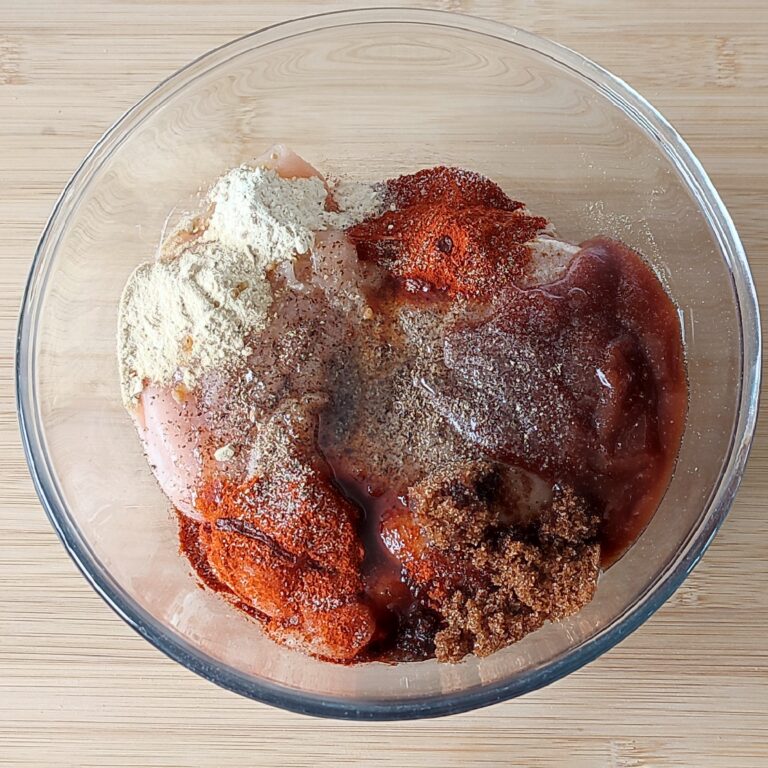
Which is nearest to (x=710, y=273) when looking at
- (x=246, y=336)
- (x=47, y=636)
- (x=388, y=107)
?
(x=388, y=107)

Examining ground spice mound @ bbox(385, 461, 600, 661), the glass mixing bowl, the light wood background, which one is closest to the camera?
ground spice mound @ bbox(385, 461, 600, 661)

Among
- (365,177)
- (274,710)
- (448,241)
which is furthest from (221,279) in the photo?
(274,710)

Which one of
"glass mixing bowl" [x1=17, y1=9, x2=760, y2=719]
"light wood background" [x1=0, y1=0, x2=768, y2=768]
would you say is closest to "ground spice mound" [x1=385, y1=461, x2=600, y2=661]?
"glass mixing bowl" [x1=17, y1=9, x2=760, y2=719]

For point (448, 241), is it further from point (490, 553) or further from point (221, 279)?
point (490, 553)

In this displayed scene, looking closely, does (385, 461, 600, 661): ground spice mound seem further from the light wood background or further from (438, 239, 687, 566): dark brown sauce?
the light wood background

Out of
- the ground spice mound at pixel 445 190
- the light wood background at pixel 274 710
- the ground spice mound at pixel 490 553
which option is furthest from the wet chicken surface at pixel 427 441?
the light wood background at pixel 274 710

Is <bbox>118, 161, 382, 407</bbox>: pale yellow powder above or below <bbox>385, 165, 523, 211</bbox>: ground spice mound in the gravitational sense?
below

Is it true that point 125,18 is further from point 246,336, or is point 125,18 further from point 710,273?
point 710,273
